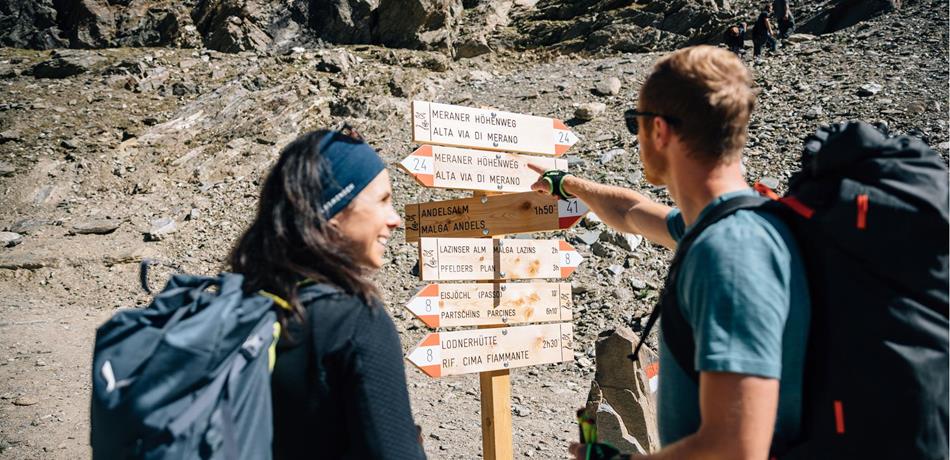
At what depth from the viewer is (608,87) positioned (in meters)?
21.7

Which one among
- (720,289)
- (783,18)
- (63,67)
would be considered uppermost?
(783,18)

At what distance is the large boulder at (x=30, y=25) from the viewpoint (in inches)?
1262

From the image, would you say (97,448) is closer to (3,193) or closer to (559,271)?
(559,271)

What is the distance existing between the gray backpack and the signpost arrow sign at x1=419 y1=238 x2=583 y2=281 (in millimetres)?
2434

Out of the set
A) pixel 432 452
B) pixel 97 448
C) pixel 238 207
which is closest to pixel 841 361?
pixel 97 448

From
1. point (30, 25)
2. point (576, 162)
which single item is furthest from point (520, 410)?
point (30, 25)

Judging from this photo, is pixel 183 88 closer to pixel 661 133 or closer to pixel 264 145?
pixel 264 145

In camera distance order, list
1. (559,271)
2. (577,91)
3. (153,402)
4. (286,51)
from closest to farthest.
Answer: (153,402) < (559,271) < (577,91) < (286,51)

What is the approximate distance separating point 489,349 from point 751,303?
292 cm

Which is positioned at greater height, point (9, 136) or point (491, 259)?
point (491, 259)

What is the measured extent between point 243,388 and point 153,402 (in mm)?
182

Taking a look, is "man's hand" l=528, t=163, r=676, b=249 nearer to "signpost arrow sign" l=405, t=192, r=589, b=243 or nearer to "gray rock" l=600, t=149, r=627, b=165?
"signpost arrow sign" l=405, t=192, r=589, b=243

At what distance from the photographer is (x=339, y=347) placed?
1664 mm

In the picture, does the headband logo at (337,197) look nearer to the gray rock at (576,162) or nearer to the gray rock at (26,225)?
the gray rock at (576,162)
